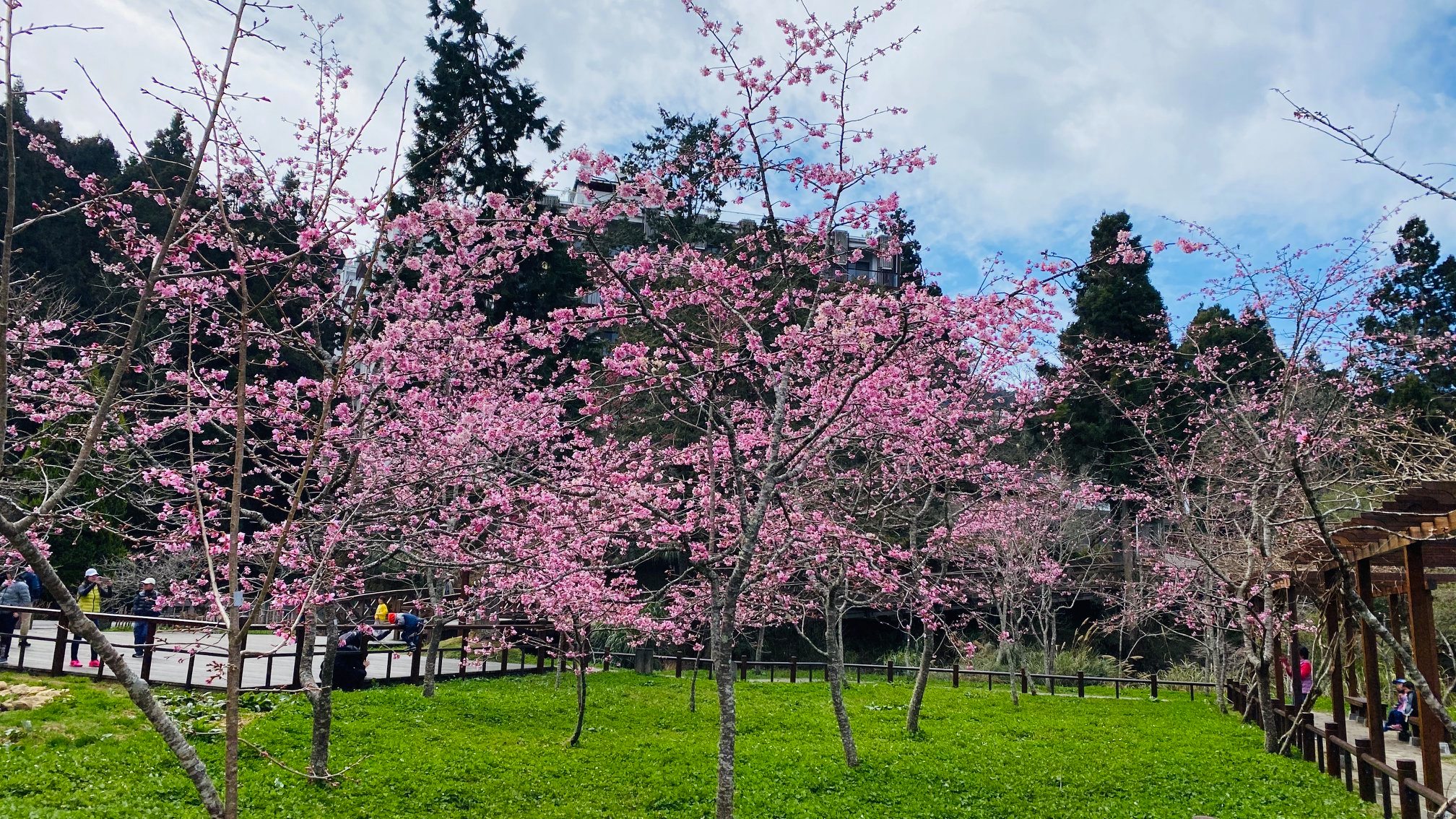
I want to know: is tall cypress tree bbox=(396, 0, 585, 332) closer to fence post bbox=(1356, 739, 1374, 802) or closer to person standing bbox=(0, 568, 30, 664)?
person standing bbox=(0, 568, 30, 664)

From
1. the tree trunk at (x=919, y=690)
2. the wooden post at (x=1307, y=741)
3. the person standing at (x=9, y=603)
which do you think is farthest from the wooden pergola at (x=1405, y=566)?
the person standing at (x=9, y=603)

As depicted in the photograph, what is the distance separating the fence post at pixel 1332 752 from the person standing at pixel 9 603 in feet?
51.4

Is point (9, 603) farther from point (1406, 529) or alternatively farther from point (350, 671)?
point (1406, 529)

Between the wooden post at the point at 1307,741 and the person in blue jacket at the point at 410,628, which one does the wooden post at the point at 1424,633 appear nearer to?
the wooden post at the point at 1307,741

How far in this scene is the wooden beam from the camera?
863cm

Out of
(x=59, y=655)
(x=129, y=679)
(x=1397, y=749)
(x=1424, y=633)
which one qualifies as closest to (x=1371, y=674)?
(x=1424, y=633)

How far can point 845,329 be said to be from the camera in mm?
7875

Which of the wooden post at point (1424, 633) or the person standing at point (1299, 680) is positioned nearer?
the wooden post at point (1424, 633)

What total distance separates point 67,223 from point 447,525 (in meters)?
26.9

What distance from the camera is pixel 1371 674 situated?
8773 mm

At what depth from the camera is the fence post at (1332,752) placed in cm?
1067

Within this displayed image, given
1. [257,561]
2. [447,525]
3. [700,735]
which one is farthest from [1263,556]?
[257,561]

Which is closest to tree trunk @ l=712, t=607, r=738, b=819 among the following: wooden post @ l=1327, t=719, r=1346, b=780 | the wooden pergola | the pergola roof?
the wooden pergola

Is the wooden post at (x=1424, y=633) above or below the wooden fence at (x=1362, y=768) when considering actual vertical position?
above
